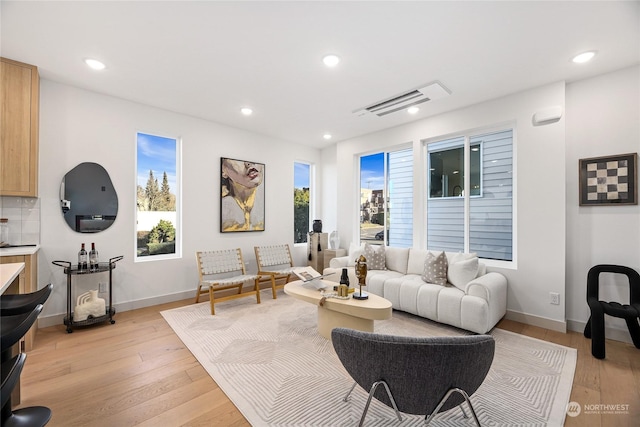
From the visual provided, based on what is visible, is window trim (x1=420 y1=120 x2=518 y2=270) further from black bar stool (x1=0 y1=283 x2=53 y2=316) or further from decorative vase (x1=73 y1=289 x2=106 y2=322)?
decorative vase (x1=73 y1=289 x2=106 y2=322)

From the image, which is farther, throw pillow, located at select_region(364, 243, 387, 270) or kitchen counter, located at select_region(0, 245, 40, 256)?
throw pillow, located at select_region(364, 243, 387, 270)

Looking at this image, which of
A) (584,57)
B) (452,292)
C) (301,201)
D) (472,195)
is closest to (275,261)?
(301,201)

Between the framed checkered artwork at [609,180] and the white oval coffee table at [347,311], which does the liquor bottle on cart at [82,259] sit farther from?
the framed checkered artwork at [609,180]

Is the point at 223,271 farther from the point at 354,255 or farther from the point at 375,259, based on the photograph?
the point at 375,259

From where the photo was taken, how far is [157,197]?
4152 mm

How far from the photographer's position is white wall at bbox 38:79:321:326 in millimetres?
3256

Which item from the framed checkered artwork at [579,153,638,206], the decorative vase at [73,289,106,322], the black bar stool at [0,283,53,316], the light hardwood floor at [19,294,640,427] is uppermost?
the framed checkered artwork at [579,153,638,206]

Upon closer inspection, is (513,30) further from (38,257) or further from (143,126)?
(38,257)

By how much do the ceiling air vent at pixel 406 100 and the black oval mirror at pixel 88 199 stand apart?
3497 millimetres

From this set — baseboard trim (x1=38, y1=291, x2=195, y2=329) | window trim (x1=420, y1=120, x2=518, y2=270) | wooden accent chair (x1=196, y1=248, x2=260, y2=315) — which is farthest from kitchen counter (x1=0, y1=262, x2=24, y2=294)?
window trim (x1=420, y1=120, x2=518, y2=270)

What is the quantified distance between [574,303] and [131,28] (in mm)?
5188

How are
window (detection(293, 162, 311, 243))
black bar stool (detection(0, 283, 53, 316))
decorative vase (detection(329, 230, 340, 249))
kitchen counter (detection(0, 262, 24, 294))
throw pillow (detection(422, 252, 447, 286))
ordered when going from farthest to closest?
1. window (detection(293, 162, 311, 243))
2. decorative vase (detection(329, 230, 340, 249))
3. throw pillow (detection(422, 252, 447, 286))
4. black bar stool (detection(0, 283, 53, 316))
5. kitchen counter (detection(0, 262, 24, 294))

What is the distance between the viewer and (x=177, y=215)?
431cm

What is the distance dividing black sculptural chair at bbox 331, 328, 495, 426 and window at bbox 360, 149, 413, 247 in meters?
3.43
